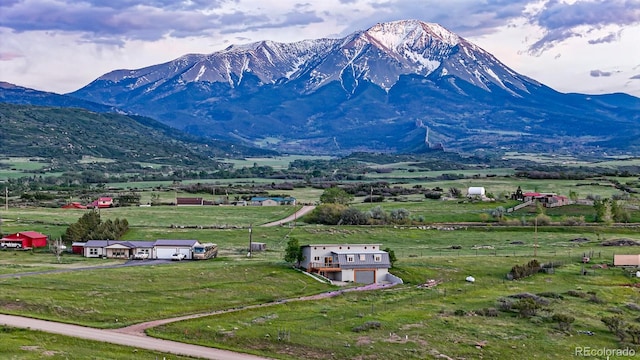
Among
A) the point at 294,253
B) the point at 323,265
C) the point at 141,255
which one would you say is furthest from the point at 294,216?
the point at 323,265

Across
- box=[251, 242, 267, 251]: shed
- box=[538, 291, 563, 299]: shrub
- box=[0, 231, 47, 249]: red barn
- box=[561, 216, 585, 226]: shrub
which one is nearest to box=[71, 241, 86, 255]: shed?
box=[0, 231, 47, 249]: red barn

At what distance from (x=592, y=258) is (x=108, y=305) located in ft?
141

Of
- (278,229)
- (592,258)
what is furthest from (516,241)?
(278,229)

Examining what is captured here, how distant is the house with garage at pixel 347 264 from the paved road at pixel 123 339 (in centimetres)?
2241

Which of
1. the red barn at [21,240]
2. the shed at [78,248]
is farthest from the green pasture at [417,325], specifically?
the red barn at [21,240]

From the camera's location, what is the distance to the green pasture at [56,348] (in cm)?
3562

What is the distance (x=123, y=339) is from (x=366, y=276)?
24974 millimetres

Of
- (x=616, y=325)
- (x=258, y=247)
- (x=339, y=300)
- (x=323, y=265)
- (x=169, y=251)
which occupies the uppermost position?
(x=169, y=251)

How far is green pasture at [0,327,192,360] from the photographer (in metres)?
35.6

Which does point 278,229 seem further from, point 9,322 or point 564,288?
point 9,322

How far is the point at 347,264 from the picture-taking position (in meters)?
→ 60.6

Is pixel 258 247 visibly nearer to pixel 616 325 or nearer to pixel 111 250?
pixel 111 250

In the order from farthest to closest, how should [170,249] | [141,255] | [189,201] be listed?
[189,201] → [170,249] → [141,255]

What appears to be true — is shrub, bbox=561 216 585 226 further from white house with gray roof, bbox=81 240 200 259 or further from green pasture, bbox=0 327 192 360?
green pasture, bbox=0 327 192 360
